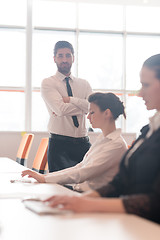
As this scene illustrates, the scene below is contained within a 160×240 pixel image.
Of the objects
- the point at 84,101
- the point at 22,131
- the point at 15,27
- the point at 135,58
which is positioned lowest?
the point at 22,131

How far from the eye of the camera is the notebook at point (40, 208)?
4.74 feet

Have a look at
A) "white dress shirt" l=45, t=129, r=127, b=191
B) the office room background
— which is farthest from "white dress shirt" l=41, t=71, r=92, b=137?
the office room background

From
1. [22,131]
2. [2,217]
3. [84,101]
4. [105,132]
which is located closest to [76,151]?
[84,101]

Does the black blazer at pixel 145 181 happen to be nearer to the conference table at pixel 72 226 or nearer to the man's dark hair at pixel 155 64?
the conference table at pixel 72 226

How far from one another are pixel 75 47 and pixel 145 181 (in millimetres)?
6912

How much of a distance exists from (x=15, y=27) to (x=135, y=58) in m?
2.37

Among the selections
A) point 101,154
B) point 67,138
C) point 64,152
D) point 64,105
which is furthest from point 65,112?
point 101,154

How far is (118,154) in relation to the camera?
247 centimetres

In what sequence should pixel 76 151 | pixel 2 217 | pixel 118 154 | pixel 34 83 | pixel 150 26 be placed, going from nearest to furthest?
pixel 2 217
pixel 118 154
pixel 76 151
pixel 34 83
pixel 150 26

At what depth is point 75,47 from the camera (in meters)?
8.15

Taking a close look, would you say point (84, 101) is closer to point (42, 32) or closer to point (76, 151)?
point (76, 151)

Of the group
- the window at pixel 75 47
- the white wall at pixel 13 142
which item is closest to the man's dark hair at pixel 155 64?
the white wall at pixel 13 142

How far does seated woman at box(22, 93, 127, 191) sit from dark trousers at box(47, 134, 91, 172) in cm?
97

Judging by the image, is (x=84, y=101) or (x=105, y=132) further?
(x=84, y=101)
